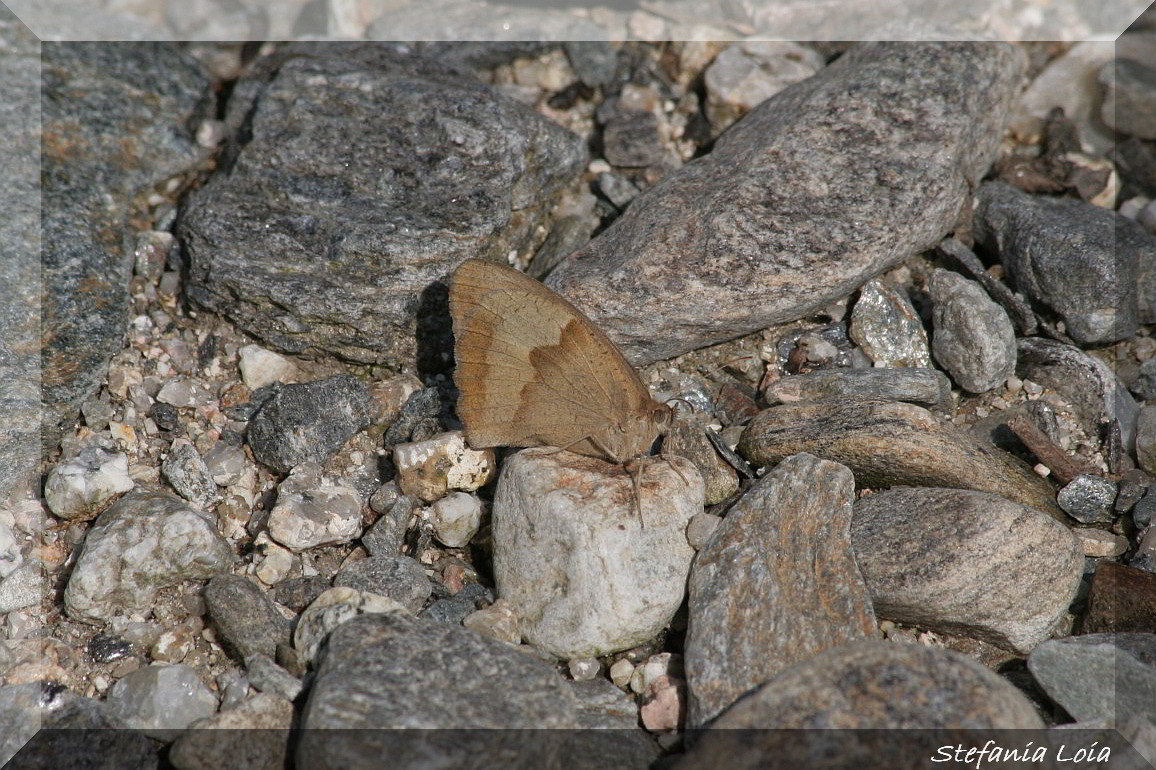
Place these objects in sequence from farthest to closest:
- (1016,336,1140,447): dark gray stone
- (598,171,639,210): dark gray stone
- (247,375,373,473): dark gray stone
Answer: (598,171,639,210): dark gray stone, (1016,336,1140,447): dark gray stone, (247,375,373,473): dark gray stone

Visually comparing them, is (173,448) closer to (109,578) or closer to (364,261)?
(109,578)

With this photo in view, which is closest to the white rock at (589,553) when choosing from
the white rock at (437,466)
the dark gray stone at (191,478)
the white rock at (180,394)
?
the white rock at (437,466)

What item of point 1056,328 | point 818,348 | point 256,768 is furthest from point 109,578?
point 1056,328

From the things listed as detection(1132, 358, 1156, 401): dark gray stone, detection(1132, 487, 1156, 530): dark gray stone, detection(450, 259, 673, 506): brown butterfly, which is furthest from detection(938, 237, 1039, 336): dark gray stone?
detection(450, 259, 673, 506): brown butterfly

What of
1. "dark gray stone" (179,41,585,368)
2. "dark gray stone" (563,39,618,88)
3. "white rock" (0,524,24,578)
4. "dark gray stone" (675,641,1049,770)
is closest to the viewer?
"dark gray stone" (675,641,1049,770)

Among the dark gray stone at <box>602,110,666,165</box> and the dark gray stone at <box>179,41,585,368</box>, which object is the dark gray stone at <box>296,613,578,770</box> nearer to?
the dark gray stone at <box>179,41,585,368</box>

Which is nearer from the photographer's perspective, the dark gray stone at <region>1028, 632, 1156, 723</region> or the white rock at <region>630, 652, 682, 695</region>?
the dark gray stone at <region>1028, 632, 1156, 723</region>

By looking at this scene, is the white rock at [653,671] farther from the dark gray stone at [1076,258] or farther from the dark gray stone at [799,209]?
the dark gray stone at [1076,258]
